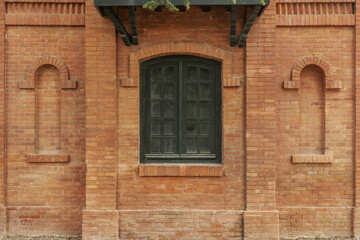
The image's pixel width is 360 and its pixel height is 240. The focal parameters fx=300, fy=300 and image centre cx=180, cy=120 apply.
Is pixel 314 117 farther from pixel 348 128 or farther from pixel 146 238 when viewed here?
pixel 146 238

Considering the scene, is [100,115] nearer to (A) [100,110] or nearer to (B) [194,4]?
(A) [100,110]

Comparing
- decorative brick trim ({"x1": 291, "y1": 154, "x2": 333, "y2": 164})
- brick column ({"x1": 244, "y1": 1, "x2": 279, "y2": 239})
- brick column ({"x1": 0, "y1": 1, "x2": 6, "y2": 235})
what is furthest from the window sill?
brick column ({"x1": 0, "y1": 1, "x2": 6, "y2": 235})

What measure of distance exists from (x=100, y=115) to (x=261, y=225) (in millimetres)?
3469

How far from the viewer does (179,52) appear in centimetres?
538

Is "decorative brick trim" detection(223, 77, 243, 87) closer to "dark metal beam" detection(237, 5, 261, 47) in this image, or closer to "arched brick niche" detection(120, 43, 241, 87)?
"arched brick niche" detection(120, 43, 241, 87)

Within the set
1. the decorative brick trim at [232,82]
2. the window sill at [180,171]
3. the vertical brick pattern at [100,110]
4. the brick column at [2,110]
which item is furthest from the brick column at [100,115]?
the decorative brick trim at [232,82]

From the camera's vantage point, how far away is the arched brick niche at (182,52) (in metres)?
5.37

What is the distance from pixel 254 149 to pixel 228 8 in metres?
2.55

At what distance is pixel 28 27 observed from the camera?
564 cm

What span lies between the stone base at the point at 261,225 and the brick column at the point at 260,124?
0.29 ft

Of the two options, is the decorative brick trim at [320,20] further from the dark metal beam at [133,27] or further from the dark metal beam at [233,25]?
the dark metal beam at [133,27]

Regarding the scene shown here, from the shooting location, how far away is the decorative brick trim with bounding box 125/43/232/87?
5.37 metres

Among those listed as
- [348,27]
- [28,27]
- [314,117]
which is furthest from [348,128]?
[28,27]

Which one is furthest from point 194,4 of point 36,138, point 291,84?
point 36,138
